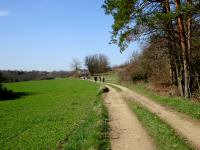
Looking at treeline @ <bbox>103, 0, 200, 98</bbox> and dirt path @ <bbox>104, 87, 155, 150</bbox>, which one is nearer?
dirt path @ <bbox>104, 87, 155, 150</bbox>

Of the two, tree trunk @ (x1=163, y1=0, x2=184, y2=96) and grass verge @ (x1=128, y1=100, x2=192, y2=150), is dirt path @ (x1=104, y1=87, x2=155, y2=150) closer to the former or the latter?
grass verge @ (x1=128, y1=100, x2=192, y2=150)

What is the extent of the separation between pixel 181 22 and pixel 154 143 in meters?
13.3

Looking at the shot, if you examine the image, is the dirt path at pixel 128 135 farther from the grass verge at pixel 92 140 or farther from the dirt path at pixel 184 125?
the dirt path at pixel 184 125

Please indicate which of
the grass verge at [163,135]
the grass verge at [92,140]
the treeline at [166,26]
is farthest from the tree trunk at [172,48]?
the grass verge at [92,140]

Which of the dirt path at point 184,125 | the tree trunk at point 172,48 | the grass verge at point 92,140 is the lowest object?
the grass verge at point 92,140

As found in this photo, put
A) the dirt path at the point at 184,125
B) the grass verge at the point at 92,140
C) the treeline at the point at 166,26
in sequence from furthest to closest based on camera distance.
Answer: the treeline at the point at 166,26, the dirt path at the point at 184,125, the grass verge at the point at 92,140

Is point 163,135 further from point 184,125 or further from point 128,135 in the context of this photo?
point 184,125

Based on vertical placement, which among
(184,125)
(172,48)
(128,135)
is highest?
(172,48)

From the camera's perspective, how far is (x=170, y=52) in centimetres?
2833

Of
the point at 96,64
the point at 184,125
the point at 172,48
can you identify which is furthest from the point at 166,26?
the point at 96,64

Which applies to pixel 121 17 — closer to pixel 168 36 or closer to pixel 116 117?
pixel 168 36

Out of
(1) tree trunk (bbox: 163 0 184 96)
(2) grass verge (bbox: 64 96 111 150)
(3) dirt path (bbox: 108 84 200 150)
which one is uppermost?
(1) tree trunk (bbox: 163 0 184 96)

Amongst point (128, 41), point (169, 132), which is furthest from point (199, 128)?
point (128, 41)

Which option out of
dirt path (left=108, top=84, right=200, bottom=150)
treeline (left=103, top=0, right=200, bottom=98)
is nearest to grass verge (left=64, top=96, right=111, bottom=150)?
dirt path (left=108, top=84, right=200, bottom=150)
